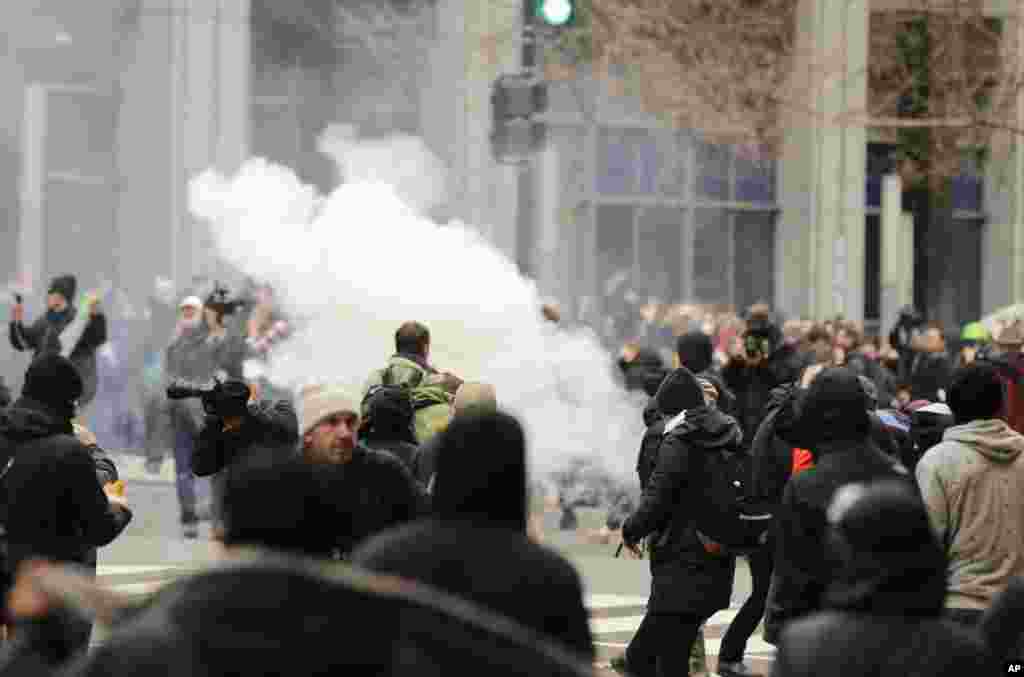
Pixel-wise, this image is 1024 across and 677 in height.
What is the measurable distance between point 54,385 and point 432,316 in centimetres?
677

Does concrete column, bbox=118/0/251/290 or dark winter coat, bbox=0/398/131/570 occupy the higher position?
concrete column, bbox=118/0/251/290

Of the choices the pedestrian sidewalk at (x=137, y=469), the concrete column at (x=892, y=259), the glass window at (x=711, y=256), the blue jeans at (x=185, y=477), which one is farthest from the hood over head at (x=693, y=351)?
the glass window at (x=711, y=256)

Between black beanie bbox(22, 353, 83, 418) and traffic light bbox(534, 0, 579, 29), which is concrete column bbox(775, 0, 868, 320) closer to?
traffic light bbox(534, 0, 579, 29)

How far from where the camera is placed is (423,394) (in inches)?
444

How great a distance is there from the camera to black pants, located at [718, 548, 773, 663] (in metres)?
11.3

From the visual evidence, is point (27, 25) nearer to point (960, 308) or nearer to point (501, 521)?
point (960, 308)

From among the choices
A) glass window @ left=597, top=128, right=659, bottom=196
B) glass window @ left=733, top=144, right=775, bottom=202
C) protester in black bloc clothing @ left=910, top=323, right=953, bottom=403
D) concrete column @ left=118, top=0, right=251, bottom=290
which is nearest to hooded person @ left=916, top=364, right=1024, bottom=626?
protester in black bloc clothing @ left=910, top=323, right=953, bottom=403

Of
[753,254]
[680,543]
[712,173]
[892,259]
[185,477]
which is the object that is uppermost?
[712,173]

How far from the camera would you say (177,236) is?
26.6 m

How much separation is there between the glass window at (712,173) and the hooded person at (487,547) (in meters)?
26.4

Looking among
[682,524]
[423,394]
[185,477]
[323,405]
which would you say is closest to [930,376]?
[185,477]

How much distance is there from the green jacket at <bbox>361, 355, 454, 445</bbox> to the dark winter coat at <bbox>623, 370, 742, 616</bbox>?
5.19 feet

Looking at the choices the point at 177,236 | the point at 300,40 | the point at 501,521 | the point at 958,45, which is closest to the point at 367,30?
the point at 300,40

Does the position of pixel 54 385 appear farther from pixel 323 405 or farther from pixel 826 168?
pixel 826 168
